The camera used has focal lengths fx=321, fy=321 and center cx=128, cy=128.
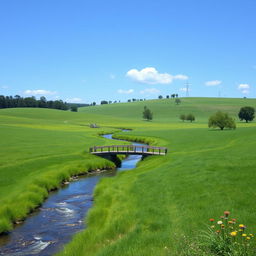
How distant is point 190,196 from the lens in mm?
20781

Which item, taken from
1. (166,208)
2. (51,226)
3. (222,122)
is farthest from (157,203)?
(222,122)

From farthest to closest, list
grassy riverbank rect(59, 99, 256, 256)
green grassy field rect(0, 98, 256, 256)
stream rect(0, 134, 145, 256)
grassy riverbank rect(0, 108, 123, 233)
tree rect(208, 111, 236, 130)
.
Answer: tree rect(208, 111, 236, 130) < grassy riverbank rect(0, 108, 123, 233) < stream rect(0, 134, 145, 256) < green grassy field rect(0, 98, 256, 256) < grassy riverbank rect(59, 99, 256, 256)

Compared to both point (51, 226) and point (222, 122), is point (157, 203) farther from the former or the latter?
point (222, 122)

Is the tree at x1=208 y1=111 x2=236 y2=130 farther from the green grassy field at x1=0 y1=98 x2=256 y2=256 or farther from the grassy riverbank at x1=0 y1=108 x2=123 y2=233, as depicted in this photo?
the green grassy field at x1=0 y1=98 x2=256 y2=256

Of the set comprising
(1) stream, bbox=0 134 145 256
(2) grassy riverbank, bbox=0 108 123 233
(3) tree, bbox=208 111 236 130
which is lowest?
(1) stream, bbox=0 134 145 256

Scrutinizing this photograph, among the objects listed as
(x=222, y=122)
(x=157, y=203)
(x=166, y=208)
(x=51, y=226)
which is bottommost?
(x=51, y=226)

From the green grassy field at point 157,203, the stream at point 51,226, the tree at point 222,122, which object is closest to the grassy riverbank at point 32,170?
the green grassy field at point 157,203

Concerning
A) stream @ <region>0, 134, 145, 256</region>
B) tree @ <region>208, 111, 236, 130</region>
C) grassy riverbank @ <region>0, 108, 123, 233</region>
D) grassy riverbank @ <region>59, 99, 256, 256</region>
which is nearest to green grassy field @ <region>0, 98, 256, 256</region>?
grassy riverbank @ <region>59, 99, 256, 256</region>

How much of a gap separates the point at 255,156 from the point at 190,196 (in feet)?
46.0

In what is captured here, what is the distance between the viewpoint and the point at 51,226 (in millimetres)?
21797

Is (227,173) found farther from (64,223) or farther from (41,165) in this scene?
(41,165)

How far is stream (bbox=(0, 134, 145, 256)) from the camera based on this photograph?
18141 mm

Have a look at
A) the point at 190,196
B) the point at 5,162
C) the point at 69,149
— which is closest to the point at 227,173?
the point at 190,196

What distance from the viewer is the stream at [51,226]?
18.1 m
